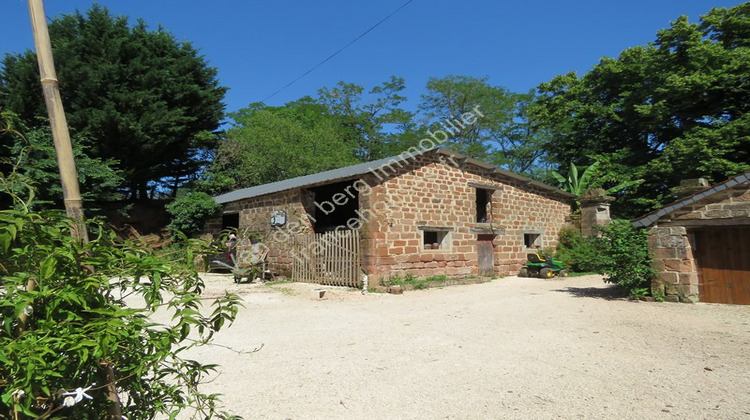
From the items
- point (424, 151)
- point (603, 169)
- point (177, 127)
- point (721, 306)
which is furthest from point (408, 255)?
point (603, 169)

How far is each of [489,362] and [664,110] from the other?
62.3 feet

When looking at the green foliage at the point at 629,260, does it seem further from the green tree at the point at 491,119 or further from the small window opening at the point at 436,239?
the green tree at the point at 491,119

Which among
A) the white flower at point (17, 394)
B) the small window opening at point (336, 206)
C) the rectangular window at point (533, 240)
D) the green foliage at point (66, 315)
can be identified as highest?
the small window opening at point (336, 206)

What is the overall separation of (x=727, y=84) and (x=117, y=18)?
2619cm

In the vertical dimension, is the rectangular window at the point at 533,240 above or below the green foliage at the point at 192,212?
below

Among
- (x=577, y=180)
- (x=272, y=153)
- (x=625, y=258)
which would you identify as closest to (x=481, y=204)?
(x=625, y=258)

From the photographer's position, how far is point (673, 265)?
26.2 feet

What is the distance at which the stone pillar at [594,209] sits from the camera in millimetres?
16469

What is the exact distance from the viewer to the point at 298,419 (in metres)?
3.03

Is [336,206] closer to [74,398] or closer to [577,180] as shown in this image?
[577,180]

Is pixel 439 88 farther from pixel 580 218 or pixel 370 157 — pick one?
pixel 580 218

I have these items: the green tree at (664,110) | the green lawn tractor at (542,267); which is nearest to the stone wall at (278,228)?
→ the green lawn tractor at (542,267)

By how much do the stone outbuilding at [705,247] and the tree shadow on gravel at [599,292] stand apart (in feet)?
2.55

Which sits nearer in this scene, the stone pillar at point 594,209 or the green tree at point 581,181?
the stone pillar at point 594,209
